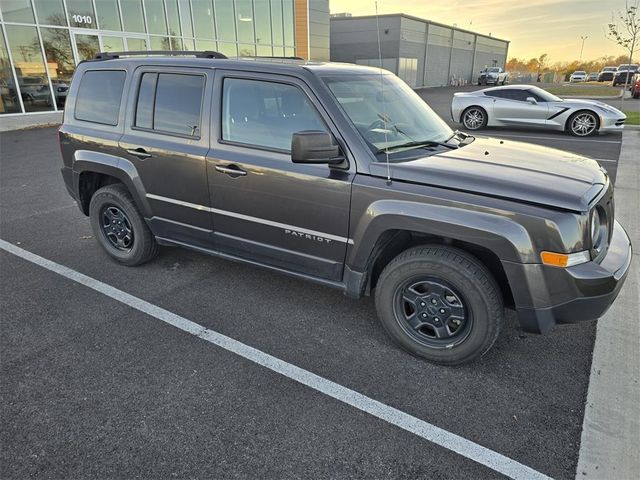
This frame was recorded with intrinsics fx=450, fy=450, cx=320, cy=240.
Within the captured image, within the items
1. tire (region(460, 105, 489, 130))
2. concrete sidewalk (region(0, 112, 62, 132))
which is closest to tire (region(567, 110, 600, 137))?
tire (region(460, 105, 489, 130))

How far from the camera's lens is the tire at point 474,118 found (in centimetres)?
1381

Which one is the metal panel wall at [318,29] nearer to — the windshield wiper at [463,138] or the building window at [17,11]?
the building window at [17,11]

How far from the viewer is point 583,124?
12484 mm

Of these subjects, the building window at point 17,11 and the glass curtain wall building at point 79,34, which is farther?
the glass curtain wall building at point 79,34

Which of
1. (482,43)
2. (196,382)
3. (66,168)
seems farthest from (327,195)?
(482,43)

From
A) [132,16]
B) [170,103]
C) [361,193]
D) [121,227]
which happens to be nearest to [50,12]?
[132,16]

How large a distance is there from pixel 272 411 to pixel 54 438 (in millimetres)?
1180

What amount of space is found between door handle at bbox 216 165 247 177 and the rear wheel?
12.2 metres

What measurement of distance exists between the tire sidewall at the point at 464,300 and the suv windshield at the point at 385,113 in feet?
2.81

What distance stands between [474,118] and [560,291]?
1256cm

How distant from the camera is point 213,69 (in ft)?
11.7

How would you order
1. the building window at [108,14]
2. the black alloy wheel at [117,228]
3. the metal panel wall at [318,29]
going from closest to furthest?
the black alloy wheel at [117,228]
the building window at [108,14]
the metal panel wall at [318,29]

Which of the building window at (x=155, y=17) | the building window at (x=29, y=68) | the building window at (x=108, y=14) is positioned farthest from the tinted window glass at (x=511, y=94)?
the building window at (x=29, y=68)

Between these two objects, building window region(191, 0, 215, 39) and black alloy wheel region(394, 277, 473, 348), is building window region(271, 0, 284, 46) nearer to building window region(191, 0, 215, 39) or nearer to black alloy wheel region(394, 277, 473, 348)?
building window region(191, 0, 215, 39)
